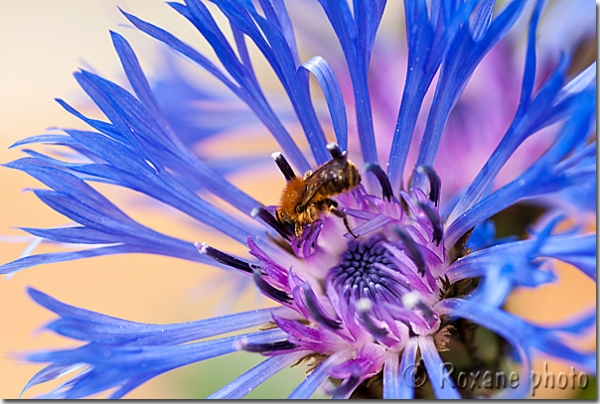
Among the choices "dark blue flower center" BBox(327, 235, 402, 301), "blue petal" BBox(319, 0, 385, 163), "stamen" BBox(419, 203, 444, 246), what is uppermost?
"blue petal" BBox(319, 0, 385, 163)

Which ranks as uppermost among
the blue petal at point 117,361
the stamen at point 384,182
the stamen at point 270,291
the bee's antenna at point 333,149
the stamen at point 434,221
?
the bee's antenna at point 333,149

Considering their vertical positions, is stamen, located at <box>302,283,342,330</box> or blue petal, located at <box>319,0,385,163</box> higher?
blue petal, located at <box>319,0,385,163</box>

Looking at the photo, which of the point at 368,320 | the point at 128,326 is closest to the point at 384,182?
the point at 368,320

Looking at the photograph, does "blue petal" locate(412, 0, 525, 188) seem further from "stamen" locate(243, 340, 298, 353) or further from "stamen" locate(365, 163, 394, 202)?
"stamen" locate(243, 340, 298, 353)

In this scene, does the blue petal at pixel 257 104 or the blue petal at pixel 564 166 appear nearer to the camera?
the blue petal at pixel 564 166

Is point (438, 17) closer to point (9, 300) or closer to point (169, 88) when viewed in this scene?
point (169, 88)

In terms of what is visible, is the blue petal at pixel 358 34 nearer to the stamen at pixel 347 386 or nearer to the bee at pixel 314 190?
the bee at pixel 314 190

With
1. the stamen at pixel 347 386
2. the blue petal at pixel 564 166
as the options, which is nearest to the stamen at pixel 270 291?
the stamen at pixel 347 386

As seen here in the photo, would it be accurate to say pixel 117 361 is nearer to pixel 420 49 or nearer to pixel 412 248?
pixel 412 248

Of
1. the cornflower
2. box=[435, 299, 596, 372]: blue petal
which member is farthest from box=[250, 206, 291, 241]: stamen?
box=[435, 299, 596, 372]: blue petal
